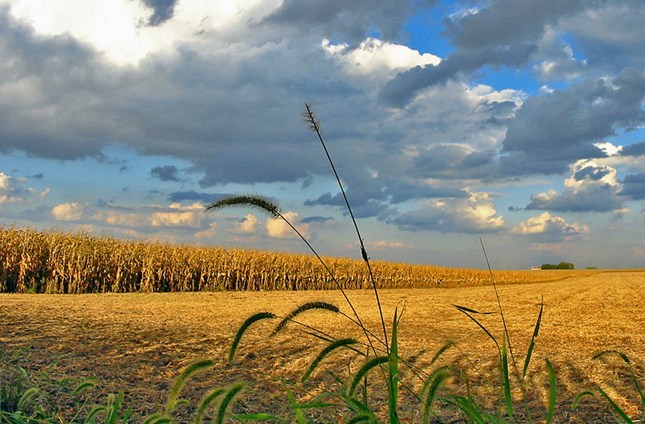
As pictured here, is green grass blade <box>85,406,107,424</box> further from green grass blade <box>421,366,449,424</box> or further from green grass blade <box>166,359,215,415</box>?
green grass blade <box>421,366,449,424</box>

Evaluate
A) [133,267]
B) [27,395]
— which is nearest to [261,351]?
[27,395]

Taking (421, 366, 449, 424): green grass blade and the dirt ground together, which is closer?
→ (421, 366, 449, 424): green grass blade

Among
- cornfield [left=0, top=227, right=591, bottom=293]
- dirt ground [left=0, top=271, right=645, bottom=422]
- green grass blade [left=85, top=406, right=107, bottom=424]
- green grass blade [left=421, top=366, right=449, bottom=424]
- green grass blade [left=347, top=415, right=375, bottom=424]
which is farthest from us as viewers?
cornfield [left=0, top=227, right=591, bottom=293]

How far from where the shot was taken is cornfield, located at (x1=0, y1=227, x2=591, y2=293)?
1666 centimetres

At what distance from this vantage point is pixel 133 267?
17891 mm

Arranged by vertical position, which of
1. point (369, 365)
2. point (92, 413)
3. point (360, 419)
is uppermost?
point (369, 365)

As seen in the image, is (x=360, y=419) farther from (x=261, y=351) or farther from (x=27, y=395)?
(x=261, y=351)

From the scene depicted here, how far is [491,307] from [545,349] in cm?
512

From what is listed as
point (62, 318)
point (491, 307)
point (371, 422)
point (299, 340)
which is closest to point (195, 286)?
point (491, 307)

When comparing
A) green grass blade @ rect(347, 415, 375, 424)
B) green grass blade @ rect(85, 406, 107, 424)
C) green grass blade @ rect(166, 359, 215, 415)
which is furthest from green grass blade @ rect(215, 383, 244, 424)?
green grass blade @ rect(85, 406, 107, 424)

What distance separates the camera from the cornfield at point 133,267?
54.6 feet

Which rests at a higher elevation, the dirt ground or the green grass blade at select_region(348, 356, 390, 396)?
the green grass blade at select_region(348, 356, 390, 396)

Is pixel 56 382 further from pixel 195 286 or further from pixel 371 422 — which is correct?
pixel 195 286

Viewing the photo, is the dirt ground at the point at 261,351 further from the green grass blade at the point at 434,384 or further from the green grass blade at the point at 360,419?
the green grass blade at the point at 360,419
